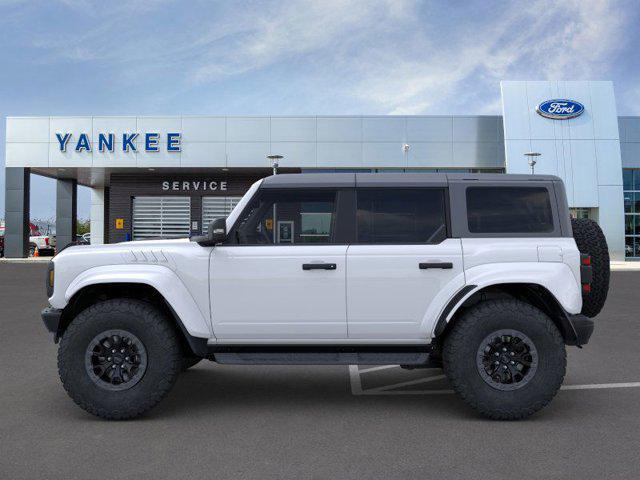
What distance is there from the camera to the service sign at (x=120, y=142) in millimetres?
29641

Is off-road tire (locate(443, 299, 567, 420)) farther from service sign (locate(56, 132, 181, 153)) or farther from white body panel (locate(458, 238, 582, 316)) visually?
service sign (locate(56, 132, 181, 153))

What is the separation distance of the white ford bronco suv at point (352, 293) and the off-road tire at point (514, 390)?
0.01 meters

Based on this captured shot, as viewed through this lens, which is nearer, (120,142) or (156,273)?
(156,273)

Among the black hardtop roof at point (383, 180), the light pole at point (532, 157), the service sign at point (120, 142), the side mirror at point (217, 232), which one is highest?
the service sign at point (120, 142)

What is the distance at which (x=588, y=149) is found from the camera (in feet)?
96.3

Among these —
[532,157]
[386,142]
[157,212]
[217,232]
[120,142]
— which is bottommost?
[217,232]

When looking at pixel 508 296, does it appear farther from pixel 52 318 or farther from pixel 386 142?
pixel 386 142

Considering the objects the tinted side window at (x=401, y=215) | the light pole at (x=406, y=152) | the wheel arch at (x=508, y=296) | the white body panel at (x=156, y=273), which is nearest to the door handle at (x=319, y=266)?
the tinted side window at (x=401, y=215)

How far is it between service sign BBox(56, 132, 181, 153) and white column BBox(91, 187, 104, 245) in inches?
319

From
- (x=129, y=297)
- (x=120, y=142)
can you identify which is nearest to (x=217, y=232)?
(x=129, y=297)

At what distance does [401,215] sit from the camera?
4.83 m

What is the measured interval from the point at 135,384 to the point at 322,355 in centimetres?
149

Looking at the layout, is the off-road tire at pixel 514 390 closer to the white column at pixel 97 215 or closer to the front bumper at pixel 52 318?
the front bumper at pixel 52 318

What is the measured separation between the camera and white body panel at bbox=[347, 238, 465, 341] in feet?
15.3
